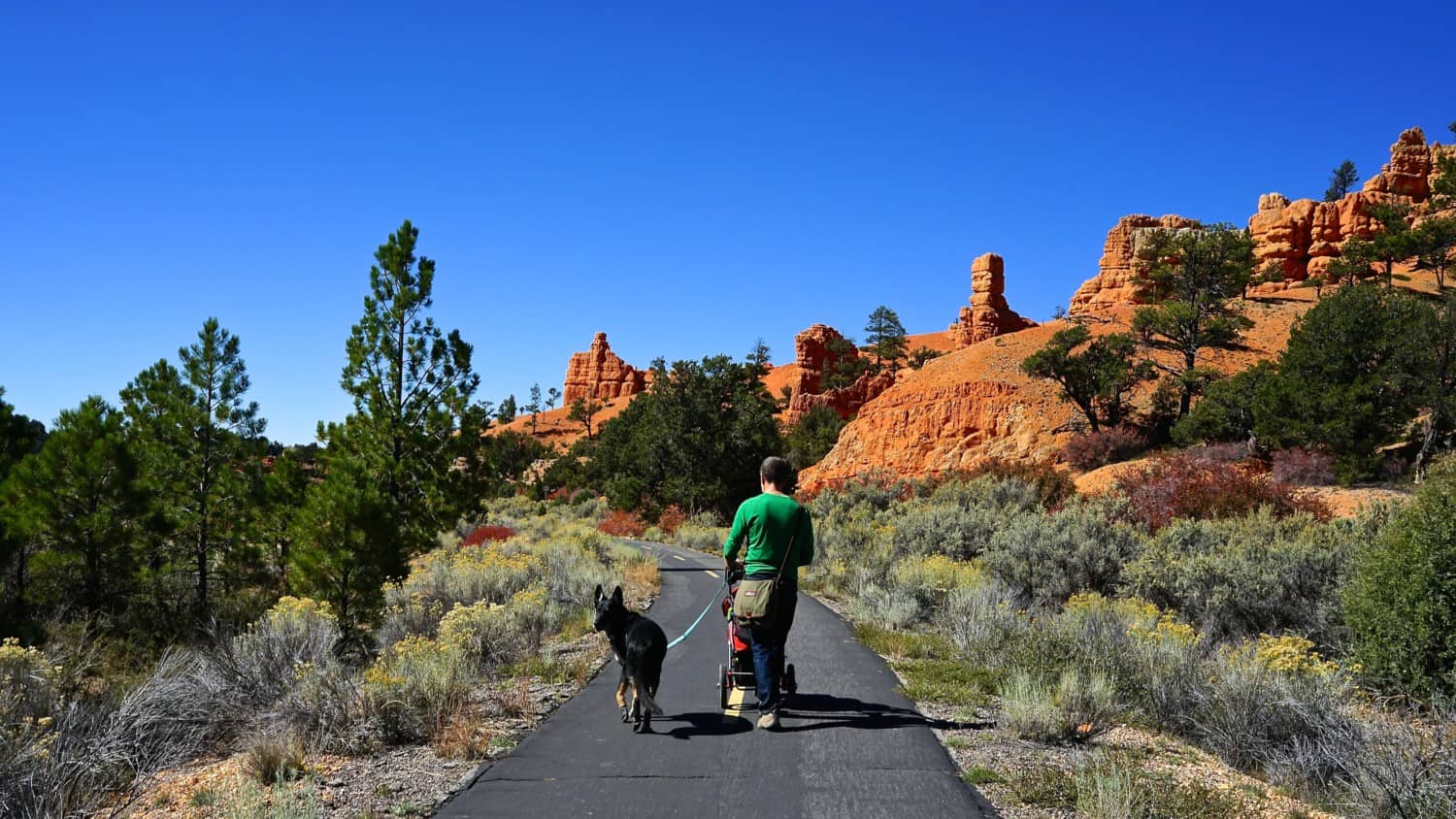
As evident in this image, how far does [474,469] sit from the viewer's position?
1992cm

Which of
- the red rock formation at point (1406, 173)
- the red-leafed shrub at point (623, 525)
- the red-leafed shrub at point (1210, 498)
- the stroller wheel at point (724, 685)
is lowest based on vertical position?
the red-leafed shrub at point (623, 525)

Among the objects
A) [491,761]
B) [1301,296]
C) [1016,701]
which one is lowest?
[491,761]

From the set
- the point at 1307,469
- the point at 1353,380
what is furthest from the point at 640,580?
the point at 1353,380

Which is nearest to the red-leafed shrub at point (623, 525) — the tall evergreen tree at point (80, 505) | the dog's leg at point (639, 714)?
the tall evergreen tree at point (80, 505)

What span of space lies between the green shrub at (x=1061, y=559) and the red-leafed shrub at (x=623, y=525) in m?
27.9

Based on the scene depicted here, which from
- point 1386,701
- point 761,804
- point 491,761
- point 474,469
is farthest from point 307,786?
point 474,469

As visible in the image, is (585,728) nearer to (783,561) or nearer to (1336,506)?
(783,561)

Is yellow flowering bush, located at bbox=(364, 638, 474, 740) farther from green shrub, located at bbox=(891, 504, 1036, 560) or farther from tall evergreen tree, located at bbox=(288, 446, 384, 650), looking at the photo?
green shrub, located at bbox=(891, 504, 1036, 560)

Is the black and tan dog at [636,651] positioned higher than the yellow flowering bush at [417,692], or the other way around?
the black and tan dog at [636,651]

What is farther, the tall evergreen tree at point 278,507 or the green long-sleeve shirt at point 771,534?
the tall evergreen tree at point 278,507

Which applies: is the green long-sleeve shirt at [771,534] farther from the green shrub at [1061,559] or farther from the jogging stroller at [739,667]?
the green shrub at [1061,559]

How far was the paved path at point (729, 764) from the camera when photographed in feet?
16.1

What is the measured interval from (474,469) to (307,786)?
1509 centimetres

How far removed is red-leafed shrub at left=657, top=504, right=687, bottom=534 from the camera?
40.8m
